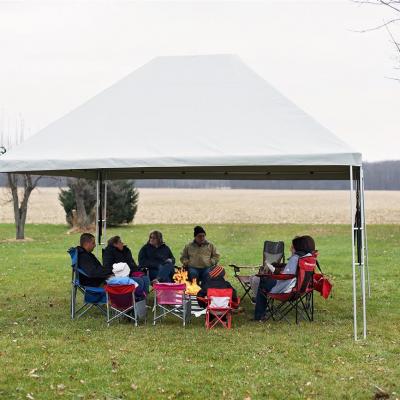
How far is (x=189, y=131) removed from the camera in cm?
668

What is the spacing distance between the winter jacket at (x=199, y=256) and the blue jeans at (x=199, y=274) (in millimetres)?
46

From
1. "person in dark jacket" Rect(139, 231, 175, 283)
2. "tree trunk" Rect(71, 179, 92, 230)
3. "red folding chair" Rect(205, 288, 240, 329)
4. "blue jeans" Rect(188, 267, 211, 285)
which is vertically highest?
"tree trunk" Rect(71, 179, 92, 230)

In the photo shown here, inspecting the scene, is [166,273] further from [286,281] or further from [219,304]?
[286,281]

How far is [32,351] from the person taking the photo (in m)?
5.58

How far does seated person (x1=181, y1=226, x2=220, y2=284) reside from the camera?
8062 millimetres

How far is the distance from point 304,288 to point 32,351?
Result: 105 inches

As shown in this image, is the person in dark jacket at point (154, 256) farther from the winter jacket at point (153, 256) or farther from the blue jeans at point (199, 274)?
the blue jeans at point (199, 274)

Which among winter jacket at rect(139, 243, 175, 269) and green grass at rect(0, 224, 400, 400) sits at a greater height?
winter jacket at rect(139, 243, 175, 269)

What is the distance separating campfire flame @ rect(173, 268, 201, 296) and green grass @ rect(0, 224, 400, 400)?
0.41 meters

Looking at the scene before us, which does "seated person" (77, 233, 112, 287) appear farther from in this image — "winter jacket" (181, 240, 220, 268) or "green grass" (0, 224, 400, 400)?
"winter jacket" (181, 240, 220, 268)

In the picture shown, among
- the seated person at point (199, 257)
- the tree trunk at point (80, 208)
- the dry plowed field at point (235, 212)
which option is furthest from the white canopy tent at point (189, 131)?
the tree trunk at point (80, 208)

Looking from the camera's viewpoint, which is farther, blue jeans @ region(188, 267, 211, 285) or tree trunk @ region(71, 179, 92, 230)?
tree trunk @ region(71, 179, 92, 230)

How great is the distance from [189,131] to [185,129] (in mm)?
69

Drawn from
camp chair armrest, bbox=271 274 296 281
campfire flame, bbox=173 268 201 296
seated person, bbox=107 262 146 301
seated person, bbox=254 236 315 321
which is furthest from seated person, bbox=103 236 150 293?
camp chair armrest, bbox=271 274 296 281
